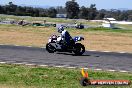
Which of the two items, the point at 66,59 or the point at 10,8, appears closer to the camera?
the point at 66,59

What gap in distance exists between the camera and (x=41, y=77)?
48.4ft

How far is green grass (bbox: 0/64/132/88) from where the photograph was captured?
44.0ft

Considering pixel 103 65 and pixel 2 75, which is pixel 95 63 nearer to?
pixel 103 65

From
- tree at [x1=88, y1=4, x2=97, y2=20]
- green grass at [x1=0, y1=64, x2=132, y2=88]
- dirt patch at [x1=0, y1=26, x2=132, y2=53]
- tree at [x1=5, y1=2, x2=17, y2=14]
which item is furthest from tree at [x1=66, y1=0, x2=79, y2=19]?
green grass at [x1=0, y1=64, x2=132, y2=88]

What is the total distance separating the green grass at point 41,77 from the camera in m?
13.4

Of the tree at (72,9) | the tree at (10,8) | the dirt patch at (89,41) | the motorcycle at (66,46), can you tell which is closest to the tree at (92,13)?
the tree at (72,9)

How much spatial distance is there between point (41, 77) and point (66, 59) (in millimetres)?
6616

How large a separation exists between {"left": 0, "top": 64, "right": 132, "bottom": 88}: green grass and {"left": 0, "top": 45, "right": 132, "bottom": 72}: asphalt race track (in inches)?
87.1

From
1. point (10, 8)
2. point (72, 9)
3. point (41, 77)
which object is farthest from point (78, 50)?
point (10, 8)

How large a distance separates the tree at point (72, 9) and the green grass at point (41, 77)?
13037 cm

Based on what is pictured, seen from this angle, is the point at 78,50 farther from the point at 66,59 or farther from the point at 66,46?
the point at 66,59

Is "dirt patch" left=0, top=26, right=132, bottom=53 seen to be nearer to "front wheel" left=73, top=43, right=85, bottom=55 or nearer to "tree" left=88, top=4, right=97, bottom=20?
"front wheel" left=73, top=43, right=85, bottom=55

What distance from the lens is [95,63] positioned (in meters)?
20.2

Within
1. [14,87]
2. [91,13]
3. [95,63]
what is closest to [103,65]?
[95,63]
